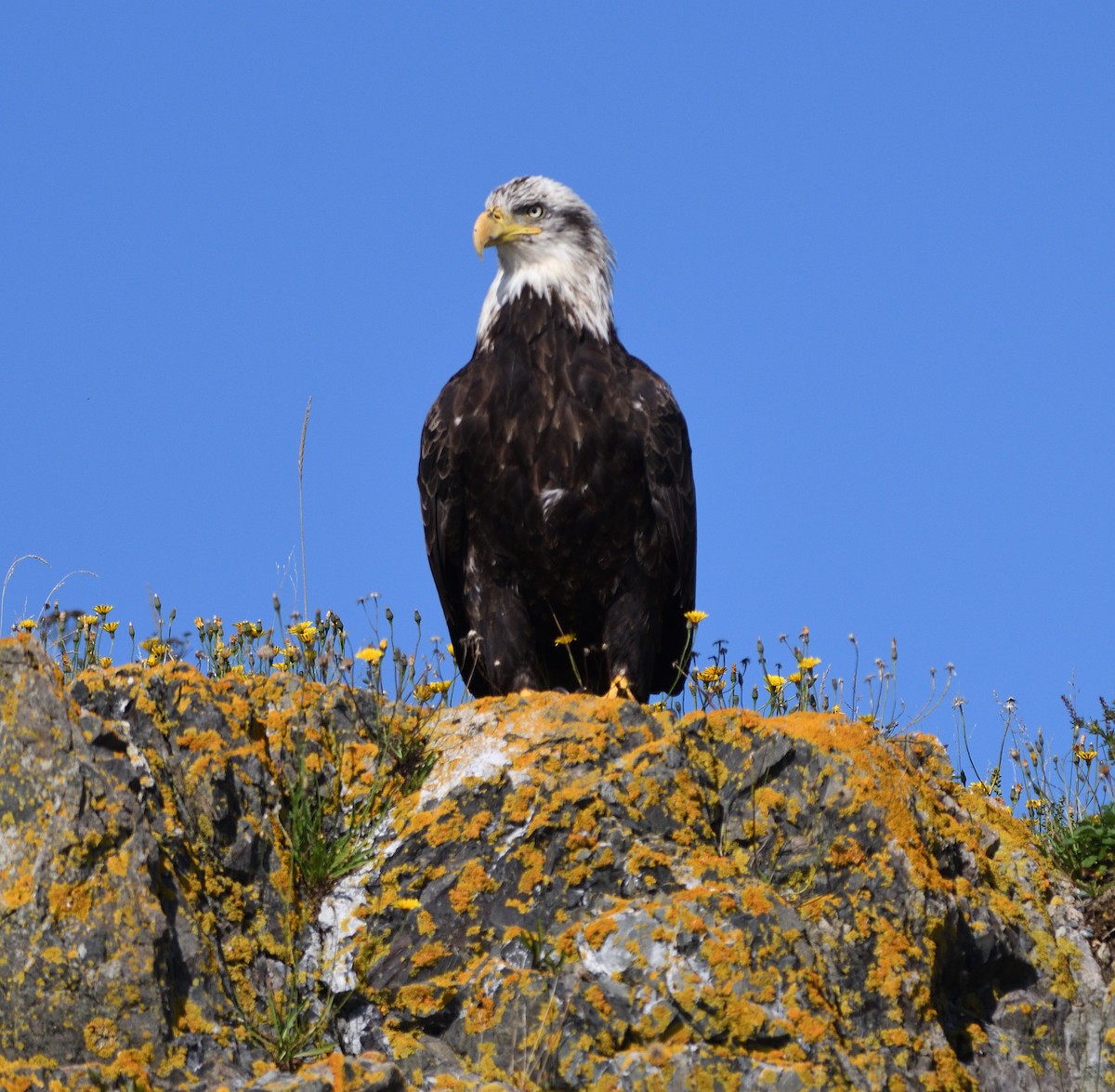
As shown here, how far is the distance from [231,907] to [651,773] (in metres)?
1.25

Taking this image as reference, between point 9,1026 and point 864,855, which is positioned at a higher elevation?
point 864,855

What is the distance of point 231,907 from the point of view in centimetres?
399

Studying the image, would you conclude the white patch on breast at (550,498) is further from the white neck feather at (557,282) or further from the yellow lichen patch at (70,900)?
the yellow lichen patch at (70,900)

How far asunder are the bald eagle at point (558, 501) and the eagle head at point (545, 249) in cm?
3

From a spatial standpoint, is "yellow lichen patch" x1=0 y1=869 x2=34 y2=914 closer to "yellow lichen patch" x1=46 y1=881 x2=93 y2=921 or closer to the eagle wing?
"yellow lichen patch" x1=46 y1=881 x2=93 y2=921

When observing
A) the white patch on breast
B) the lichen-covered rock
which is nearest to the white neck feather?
the white patch on breast

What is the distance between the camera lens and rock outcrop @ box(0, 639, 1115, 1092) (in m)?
3.57

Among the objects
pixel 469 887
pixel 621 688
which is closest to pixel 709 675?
pixel 621 688

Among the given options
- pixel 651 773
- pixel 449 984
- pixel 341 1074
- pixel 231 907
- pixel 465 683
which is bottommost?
pixel 341 1074

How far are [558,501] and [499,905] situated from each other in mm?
2482

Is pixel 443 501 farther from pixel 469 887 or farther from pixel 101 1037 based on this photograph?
pixel 101 1037

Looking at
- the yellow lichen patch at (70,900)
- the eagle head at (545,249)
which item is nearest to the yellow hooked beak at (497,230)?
the eagle head at (545,249)

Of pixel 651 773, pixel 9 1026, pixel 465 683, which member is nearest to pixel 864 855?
pixel 651 773

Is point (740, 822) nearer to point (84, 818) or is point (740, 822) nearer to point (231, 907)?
point (231, 907)
